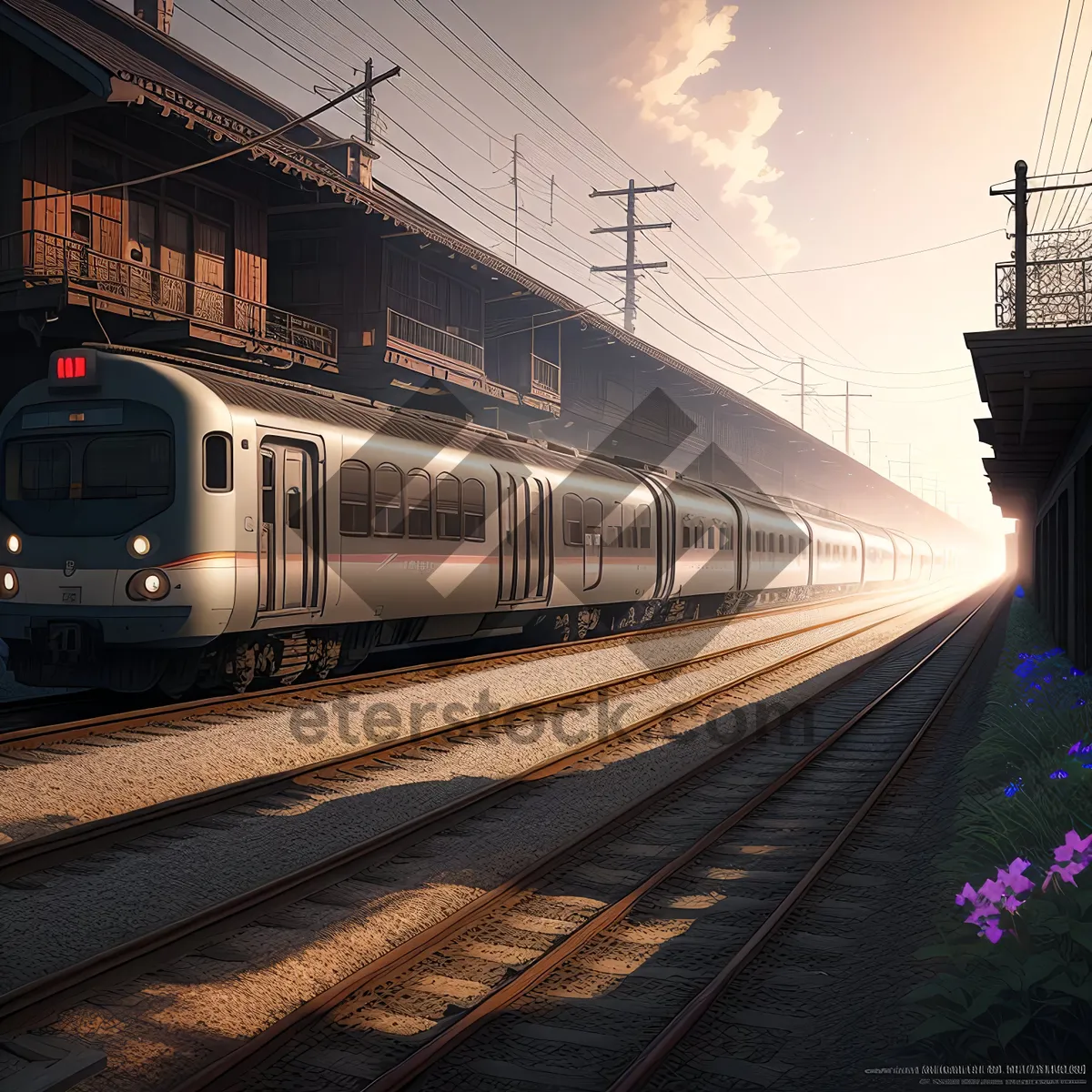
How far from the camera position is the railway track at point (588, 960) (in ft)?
13.1

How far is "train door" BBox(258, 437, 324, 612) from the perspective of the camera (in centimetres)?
1048

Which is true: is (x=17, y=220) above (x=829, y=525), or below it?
above

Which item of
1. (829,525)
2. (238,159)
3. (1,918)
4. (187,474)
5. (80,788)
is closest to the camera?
(1,918)

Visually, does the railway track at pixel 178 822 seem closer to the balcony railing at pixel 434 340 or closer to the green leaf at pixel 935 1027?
the green leaf at pixel 935 1027

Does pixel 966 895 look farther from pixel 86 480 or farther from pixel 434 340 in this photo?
pixel 434 340

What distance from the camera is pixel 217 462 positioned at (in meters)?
9.96

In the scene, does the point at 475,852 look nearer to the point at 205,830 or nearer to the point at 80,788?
the point at 205,830

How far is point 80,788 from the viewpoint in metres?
7.62

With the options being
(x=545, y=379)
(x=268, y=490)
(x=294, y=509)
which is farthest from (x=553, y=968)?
(x=545, y=379)

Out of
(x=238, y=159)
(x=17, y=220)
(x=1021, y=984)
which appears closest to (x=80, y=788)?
(x=1021, y=984)

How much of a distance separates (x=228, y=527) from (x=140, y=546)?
2.71ft

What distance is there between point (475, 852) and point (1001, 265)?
790 centimetres

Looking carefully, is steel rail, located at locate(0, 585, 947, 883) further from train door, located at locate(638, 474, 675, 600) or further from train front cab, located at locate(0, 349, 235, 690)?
train door, located at locate(638, 474, 675, 600)

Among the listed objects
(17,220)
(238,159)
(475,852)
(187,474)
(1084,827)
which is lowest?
(475,852)
